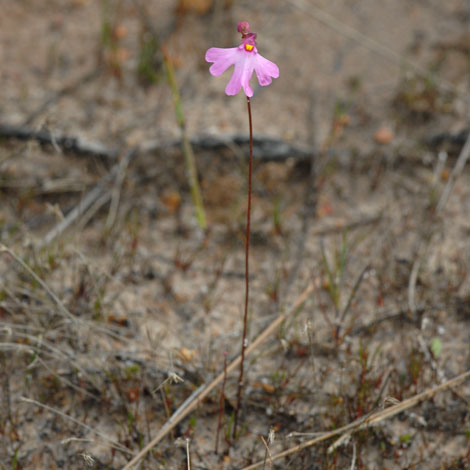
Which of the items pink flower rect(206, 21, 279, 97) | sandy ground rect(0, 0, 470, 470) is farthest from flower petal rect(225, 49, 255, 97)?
sandy ground rect(0, 0, 470, 470)

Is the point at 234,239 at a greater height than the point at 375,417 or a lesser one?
greater

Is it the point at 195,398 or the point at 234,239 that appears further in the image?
the point at 234,239

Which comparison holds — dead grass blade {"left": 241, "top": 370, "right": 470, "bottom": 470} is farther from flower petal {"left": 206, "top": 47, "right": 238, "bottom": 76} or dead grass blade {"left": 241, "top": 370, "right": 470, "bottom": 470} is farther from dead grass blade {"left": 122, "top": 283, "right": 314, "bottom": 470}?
flower petal {"left": 206, "top": 47, "right": 238, "bottom": 76}

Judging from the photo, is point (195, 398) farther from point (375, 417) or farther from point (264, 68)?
point (264, 68)

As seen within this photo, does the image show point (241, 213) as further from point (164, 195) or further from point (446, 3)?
point (446, 3)

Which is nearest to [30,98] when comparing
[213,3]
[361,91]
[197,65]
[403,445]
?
[197,65]

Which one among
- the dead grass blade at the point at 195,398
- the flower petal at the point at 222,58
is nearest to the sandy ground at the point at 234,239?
the dead grass blade at the point at 195,398

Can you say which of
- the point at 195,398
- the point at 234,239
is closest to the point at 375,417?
the point at 195,398

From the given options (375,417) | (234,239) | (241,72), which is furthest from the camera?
(234,239)
